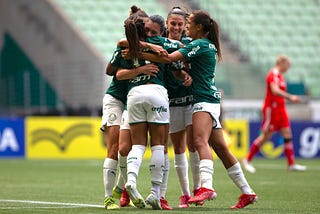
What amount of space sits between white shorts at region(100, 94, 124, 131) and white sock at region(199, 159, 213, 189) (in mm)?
1108

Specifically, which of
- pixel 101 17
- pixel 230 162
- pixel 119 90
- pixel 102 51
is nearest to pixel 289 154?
pixel 230 162

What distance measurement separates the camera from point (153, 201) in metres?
9.09

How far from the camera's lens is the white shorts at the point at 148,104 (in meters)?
9.13

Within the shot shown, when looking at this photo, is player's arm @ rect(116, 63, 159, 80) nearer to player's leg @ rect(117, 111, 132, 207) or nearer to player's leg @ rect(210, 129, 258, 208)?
player's leg @ rect(117, 111, 132, 207)

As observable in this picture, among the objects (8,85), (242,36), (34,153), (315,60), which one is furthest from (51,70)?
(315,60)

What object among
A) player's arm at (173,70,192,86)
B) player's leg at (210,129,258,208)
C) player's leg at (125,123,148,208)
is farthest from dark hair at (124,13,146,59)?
player's leg at (210,129,258,208)

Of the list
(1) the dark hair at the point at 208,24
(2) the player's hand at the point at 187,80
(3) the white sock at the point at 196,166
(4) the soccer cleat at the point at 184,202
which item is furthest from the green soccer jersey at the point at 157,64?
(4) the soccer cleat at the point at 184,202

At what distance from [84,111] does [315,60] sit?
998 cm

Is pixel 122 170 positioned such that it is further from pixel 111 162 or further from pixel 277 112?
pixel 277 112

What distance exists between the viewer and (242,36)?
31.0m

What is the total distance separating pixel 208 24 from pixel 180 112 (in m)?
1.09

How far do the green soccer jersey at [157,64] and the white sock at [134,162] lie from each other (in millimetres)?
657

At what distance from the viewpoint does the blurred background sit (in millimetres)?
26000

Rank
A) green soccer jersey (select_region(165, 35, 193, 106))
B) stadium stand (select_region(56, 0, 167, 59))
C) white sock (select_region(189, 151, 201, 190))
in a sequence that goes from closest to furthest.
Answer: green soccer jersey (select_region(165, 35, 193, 106)), white sock (select_region(189, 151, 201, 190)), stadium stand (select_region(56, 0, 167, 59))
